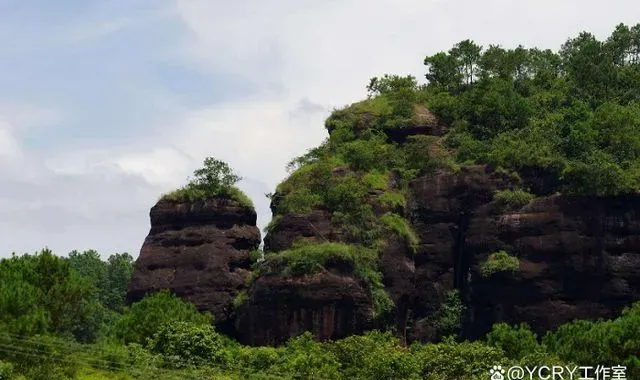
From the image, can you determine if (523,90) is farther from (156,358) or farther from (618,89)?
(156,358)

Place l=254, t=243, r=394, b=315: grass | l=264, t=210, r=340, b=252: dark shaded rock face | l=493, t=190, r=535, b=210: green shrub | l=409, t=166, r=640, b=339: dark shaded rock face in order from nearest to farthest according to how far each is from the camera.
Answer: l=254, t=243, r=394, b=315: grass < l=409, t=166, r=640, b=339: dark shaded rock face < l=493, t=190, r=535, b=210: green shrub < l=264, t=210, r=340, b=252: dark shaded rock face

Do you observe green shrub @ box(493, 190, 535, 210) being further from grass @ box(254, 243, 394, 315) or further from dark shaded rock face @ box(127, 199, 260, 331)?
dark shaded rock face @ box(127, 199, 260, 331)

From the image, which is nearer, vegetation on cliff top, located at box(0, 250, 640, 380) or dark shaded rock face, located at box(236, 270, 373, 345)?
vegetation on cliff top, located at box(0, 250, 640, 380)

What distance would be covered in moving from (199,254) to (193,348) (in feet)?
39.9

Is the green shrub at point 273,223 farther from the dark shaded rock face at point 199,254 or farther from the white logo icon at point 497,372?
the white logo icon at point 497,372

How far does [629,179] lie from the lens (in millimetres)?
52219

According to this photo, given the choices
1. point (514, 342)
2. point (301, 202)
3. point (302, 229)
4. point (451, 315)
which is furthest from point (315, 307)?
point (514, 342)

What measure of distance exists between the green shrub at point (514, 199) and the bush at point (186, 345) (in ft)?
58.8

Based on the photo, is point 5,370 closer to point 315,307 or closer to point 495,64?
point 315,307

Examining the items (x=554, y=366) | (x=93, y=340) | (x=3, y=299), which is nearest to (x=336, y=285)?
(x=554, y=366)

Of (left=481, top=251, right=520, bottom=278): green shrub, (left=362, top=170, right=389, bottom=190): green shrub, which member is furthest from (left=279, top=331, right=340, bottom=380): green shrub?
(left=362, top=170, right=389, bottom=190): green shrub

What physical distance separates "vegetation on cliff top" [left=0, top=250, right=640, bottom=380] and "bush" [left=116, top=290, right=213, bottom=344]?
50mm

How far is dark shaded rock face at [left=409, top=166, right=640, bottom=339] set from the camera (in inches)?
2036

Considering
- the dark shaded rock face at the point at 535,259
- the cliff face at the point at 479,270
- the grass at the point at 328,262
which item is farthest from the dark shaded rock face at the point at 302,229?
the dark shaded rock face at the point at 535,259
